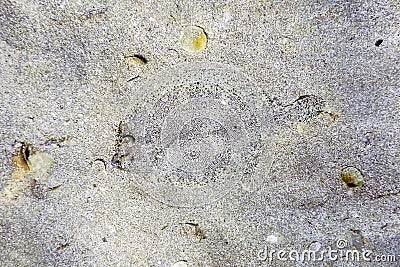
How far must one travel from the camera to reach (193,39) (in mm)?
2102

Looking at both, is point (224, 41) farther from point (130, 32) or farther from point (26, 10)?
point (26, 10)

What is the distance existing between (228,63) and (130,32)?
672mm

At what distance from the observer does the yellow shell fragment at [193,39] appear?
6.89 ft

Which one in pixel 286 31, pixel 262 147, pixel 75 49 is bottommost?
pixel 262 147

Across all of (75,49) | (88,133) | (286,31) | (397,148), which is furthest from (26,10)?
(397,148)

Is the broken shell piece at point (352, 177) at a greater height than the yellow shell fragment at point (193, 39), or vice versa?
the yellow shell fragment at point (193, 39)

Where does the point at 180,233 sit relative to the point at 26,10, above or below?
below

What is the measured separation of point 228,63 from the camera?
215cm

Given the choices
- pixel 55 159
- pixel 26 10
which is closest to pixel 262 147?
pixel 55 159

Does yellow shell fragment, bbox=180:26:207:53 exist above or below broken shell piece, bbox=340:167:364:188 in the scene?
above

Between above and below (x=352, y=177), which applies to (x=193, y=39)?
above

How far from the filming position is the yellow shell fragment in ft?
6.89

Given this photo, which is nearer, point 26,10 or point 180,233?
point 26,10

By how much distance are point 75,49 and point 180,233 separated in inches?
54.5
